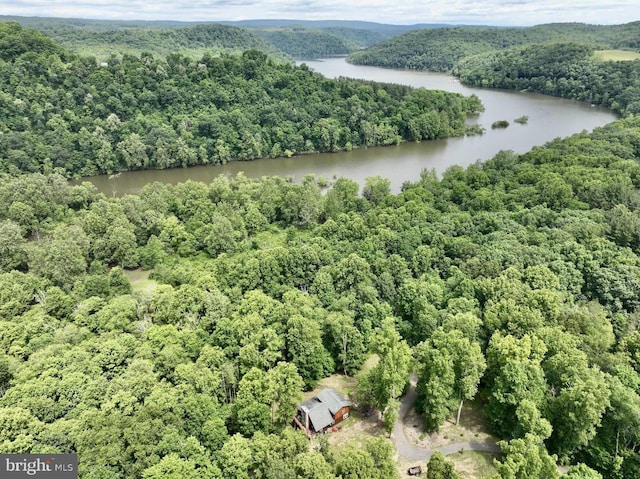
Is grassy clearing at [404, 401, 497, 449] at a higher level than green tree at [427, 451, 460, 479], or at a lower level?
lower

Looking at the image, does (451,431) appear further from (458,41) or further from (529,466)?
(458,41)

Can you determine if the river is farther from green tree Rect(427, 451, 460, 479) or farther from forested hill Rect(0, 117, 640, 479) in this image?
green tree Rect(427, 451, 460, 479)

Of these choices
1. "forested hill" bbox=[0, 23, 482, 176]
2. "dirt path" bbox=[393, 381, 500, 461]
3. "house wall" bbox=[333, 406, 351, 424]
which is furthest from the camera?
"forested hill" bbox=[0, 23, 482, 176]

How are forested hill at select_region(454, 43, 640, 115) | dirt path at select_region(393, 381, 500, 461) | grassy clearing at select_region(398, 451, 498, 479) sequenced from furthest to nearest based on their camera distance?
forested hill at select_region(454, 43, 640, 115) < dirt path at select_region(393, 381, 500, 461) < grassy clearing at select_region(398, 451, 498, 479)

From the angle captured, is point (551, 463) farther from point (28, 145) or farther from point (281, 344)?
point (28, 145)

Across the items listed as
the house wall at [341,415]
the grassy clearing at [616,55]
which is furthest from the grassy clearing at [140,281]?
the grassy clearing at [616,55]

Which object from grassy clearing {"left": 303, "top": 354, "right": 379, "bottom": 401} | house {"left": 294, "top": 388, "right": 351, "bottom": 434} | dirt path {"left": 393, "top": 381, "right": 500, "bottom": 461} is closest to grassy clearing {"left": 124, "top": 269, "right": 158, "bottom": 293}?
grassy clearing {"left": 303, "top": 354, "right": 379, "bottom": 401}

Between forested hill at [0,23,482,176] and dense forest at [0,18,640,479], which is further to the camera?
forested hill at [0,23,482,176]

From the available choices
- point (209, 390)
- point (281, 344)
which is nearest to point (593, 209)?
point (281, 344)
